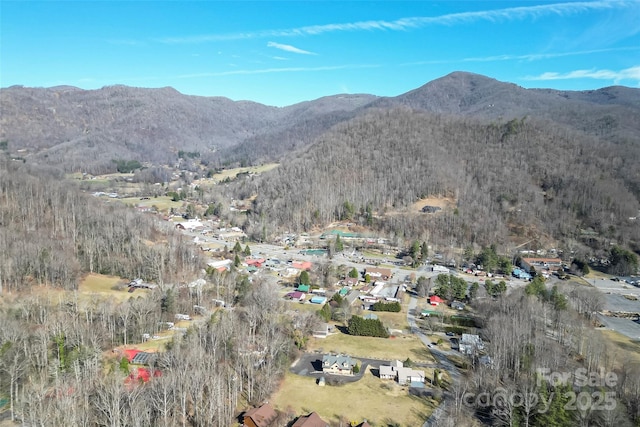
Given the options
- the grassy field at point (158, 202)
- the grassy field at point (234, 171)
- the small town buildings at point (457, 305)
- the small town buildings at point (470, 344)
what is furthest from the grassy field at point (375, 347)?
the grassy field at point (234, 171)

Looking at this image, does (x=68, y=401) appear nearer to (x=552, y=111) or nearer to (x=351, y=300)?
(x=351, y=300)

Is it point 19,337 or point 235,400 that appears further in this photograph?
point 19,337

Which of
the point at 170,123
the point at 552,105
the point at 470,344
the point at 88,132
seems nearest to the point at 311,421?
the point at 470,344

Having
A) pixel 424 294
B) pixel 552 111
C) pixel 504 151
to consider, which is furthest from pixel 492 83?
pixel 424 294

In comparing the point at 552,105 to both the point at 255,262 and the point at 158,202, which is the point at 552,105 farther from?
the point at 255,262

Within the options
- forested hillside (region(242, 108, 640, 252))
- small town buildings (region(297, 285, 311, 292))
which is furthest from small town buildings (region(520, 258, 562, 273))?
small town buildings (region(297, 285, 311, 292))

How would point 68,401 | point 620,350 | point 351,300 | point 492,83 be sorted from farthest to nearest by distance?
1. point 492,83
2. point 351,300
3. point 620,350
4. point 68,401
